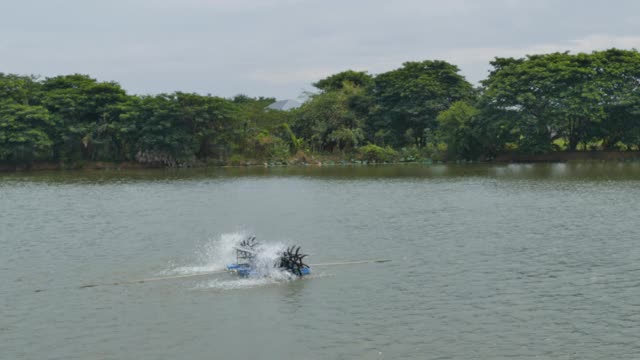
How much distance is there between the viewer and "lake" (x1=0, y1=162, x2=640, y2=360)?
18.2m

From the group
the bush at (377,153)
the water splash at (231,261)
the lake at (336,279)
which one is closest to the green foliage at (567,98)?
the bush at (377,153)

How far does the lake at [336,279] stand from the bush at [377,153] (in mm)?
41723

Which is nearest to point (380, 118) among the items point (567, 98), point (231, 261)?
point (567, 98)

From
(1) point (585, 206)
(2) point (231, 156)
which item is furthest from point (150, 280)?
(2) point (231, 156)

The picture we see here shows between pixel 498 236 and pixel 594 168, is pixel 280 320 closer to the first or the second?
pixel 498 236

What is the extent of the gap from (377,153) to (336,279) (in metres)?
68.4

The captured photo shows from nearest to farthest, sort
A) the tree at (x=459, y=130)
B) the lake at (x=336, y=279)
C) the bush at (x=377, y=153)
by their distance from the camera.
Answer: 1. the lake at (x=336, y=279)
2. the tree at (x=459, y=130)
3. the bush at (x=377, y=153)

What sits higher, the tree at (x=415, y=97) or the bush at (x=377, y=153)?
the tree at (x=415, y=97)

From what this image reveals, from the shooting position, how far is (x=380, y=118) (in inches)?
3814

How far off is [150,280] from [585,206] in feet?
89.0

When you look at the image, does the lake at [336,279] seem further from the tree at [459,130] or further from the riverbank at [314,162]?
the tree at [459,130]

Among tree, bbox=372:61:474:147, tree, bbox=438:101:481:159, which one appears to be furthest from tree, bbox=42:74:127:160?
tree, bbox=438:101:481:159

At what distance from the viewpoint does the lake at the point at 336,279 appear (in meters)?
18.2

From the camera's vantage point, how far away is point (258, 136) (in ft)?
306
